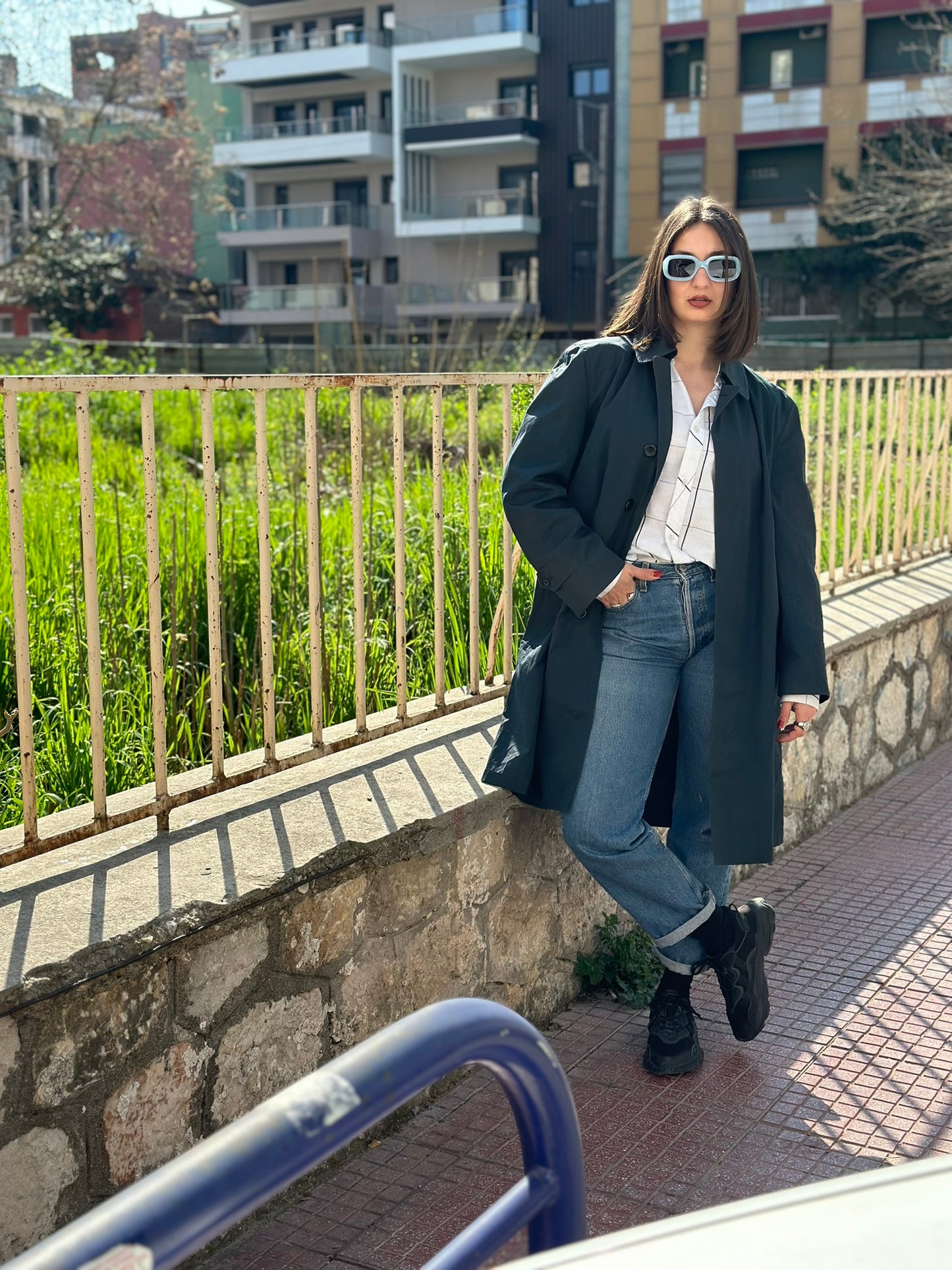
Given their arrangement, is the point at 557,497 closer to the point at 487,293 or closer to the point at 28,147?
the point at 28,147

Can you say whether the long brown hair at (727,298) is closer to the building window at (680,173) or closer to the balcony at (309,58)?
the building window at (680,173)

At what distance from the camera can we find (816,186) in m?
42.0

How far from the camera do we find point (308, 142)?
A: 5041 cm

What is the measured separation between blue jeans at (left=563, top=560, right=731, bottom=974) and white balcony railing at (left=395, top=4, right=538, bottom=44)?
46377 millimetres

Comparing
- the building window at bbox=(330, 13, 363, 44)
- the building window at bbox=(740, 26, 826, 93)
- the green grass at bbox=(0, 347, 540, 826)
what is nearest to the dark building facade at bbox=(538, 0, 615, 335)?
the building window at bbox=(740, 26, 826, 93)

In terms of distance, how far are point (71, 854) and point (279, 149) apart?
5130 centimetres

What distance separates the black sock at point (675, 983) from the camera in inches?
138

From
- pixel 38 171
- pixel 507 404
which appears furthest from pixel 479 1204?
pixel 38 171

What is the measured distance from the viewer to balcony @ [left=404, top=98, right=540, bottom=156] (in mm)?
46281

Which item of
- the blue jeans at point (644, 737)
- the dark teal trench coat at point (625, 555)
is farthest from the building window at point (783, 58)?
the blue jeans at point (644, 737)

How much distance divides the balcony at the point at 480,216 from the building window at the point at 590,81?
136 inches

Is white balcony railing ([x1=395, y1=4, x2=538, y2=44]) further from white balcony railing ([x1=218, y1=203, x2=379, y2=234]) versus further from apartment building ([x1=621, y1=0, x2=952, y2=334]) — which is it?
white balcony railing ([x1=218, y1=203, x2=379, y2=234])

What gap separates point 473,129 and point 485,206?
2464 millimetres

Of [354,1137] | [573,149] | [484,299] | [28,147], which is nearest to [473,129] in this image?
[573,149]
